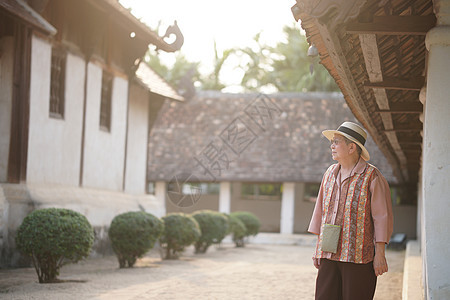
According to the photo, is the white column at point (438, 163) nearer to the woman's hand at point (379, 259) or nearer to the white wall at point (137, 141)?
the woman's hand at point (379, 259)

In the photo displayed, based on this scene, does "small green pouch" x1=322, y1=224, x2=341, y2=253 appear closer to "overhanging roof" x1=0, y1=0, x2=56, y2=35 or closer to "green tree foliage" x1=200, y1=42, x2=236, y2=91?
"overhanging roof" x1=0, y1=0, x2=56, y2=35

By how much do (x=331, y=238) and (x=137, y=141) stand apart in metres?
13.6

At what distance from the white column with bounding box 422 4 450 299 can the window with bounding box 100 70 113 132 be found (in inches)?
458

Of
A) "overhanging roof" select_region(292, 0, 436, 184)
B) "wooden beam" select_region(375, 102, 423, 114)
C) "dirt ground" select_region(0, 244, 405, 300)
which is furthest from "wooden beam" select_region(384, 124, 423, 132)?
"dirt ground" select_region(0, 244, 405, 300)

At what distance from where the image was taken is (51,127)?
12.4 metres

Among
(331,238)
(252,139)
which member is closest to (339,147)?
(331,238)

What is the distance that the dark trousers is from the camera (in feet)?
15.3

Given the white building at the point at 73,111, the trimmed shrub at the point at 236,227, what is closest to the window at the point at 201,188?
the trimmed shrub at the point at 236,227

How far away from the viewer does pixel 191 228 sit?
14555mm

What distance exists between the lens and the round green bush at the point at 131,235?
39.1 feet

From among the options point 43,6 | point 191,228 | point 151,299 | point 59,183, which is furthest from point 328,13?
point 191,228

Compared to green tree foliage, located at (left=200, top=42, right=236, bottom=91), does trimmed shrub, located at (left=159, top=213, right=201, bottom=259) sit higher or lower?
lower

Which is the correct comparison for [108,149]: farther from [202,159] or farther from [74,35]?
[202,159]

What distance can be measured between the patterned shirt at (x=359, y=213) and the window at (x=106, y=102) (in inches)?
439
